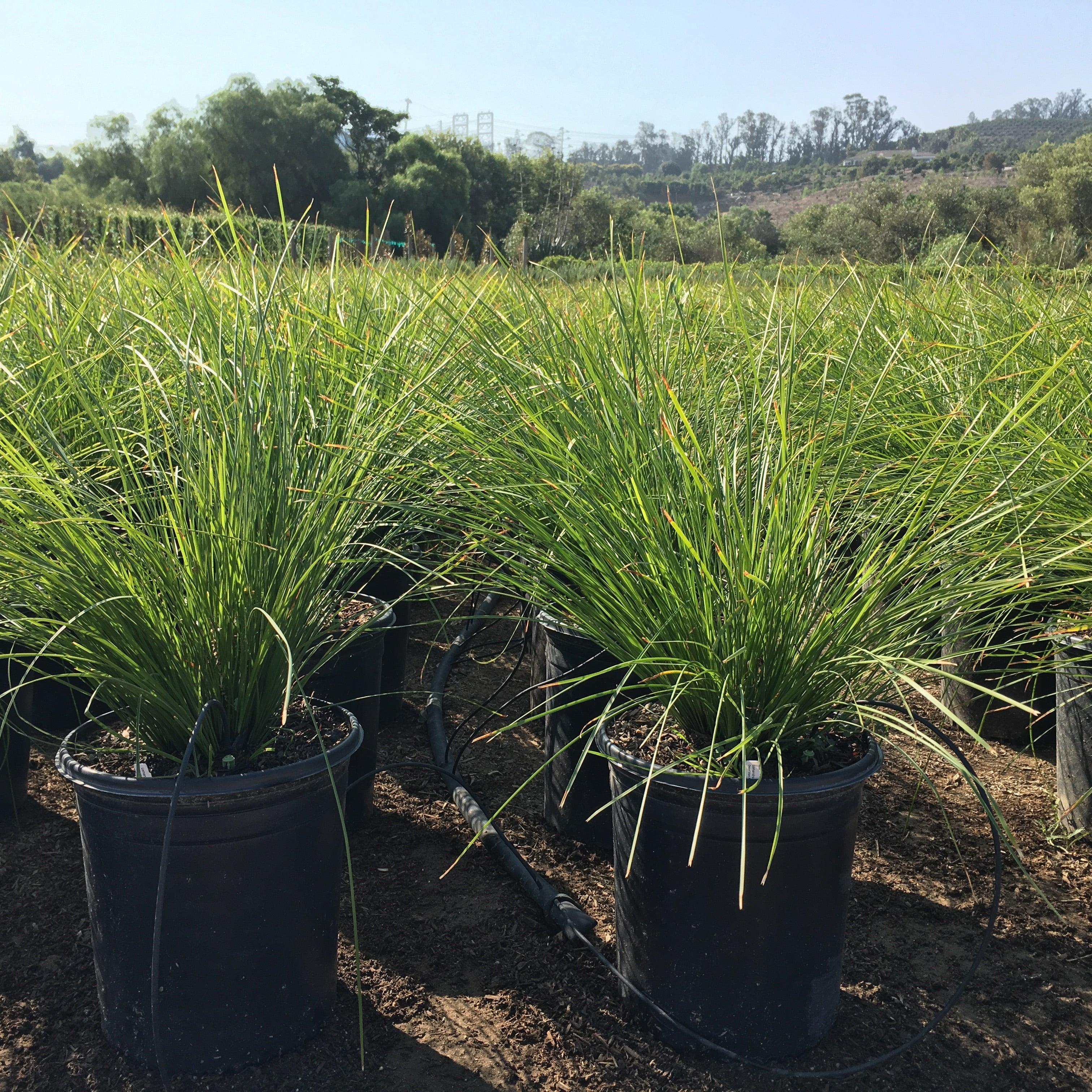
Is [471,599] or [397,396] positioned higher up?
[397,396]

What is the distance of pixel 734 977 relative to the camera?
1420 mm

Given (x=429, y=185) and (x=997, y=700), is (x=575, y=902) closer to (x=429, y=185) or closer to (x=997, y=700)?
(x=997, y=700)

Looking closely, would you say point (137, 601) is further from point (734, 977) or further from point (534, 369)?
point (734, 977)

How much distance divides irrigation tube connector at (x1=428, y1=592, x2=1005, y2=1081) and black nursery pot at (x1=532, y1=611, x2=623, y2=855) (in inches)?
6.9

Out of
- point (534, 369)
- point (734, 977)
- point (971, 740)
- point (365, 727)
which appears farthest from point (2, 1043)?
point (971, 740)

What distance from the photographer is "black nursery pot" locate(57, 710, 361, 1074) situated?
1339mm

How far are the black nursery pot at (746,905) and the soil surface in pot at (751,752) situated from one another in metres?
0.06

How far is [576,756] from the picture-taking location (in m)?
2.18

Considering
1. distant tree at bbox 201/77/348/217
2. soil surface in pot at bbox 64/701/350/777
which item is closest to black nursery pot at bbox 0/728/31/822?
soil surface in pot at bbox 64/701/350/777

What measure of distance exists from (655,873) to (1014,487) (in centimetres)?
114

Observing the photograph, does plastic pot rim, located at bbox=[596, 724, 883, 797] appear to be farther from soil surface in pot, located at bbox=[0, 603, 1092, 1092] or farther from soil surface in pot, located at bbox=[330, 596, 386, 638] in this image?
soil surface in pot, located at bbox=[330, 596, 386, 638]

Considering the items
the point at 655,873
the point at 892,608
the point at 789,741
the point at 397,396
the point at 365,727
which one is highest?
the point at 397,396

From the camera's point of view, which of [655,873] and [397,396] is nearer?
[655,873]

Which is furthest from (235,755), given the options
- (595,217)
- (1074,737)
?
(595,217)
